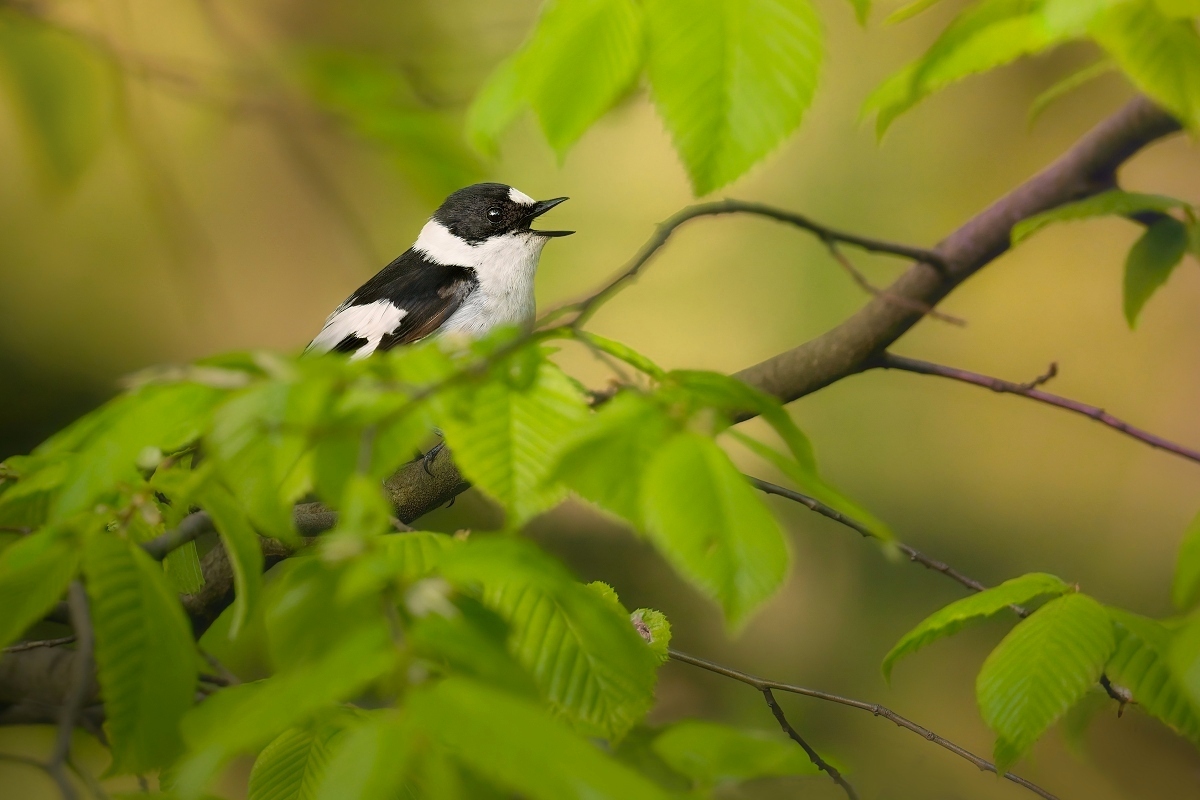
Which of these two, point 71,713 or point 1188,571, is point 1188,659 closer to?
point 1188,571

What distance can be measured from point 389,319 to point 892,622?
60.2 inches

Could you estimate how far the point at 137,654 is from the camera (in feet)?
1.91

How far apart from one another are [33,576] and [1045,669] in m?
0.70

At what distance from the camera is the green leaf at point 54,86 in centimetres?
120

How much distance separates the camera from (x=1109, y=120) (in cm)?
114

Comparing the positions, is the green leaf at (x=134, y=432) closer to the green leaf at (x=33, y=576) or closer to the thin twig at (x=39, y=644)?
the green leaf at (x=33, y=576)

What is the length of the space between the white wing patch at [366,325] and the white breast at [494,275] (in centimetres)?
11

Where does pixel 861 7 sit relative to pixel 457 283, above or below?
above

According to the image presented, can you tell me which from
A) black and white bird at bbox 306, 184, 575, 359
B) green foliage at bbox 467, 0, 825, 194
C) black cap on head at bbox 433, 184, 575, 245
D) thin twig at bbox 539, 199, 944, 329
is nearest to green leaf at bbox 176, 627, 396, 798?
thin twig at bbox 539, 199, 944, 329

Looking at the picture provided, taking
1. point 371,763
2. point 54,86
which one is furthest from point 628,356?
point 54,86

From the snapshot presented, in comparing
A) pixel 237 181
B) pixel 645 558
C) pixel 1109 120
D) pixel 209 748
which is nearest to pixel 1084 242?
pixel 645 558

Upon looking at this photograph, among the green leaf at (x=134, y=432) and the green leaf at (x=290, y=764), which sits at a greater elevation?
the green leaf at (x=134, y=432)

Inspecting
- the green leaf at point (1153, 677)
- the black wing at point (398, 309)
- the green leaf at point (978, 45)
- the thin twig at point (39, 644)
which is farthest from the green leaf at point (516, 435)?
the black wing at point (398, 309)

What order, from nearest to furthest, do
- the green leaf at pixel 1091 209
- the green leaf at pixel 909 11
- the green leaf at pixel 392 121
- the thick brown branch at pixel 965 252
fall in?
1. the green leaf at pixel 909 11
2. the green leaf at pixel 1091 209
3. the thick brown branch at pixel 965 252
4. the green leaf at pixel 392 121
